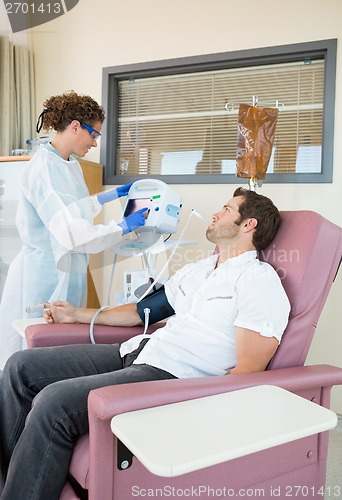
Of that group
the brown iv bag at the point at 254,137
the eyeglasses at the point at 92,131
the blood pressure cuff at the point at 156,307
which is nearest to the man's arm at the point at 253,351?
the blood pressure cuff at the point at 156,307

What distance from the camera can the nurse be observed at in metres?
2.06

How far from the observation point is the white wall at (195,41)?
248 centimetres

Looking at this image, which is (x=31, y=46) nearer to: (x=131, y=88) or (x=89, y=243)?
(x=131, y=88)

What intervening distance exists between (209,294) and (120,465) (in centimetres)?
62

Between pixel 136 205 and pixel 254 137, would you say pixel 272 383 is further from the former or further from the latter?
pixel 254 137

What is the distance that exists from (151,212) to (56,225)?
419 millimetres

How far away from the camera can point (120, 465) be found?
104 centimetres

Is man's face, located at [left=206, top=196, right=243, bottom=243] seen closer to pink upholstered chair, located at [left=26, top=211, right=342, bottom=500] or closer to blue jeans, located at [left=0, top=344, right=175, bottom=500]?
pink upholstered chair, located at [left=26, top=211, right=342, bottom=500]

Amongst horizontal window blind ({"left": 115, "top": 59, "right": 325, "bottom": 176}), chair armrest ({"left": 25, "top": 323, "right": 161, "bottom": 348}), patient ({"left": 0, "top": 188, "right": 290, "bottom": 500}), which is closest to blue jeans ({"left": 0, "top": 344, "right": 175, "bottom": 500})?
patient ({"left": 0, "top": 188, "right": 290, "bottom": 500})

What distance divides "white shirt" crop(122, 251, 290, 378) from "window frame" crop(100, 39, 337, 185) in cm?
118

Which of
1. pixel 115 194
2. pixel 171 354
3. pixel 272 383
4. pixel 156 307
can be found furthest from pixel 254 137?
pixel 272 383

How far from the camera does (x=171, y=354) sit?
143cm

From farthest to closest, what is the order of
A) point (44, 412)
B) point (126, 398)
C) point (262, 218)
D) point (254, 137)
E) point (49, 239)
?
point (254, 137), point (49, 239), point (262, 218), point (44, 412), point (126, 398)

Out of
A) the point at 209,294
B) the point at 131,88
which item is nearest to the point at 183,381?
the point at 209,294
